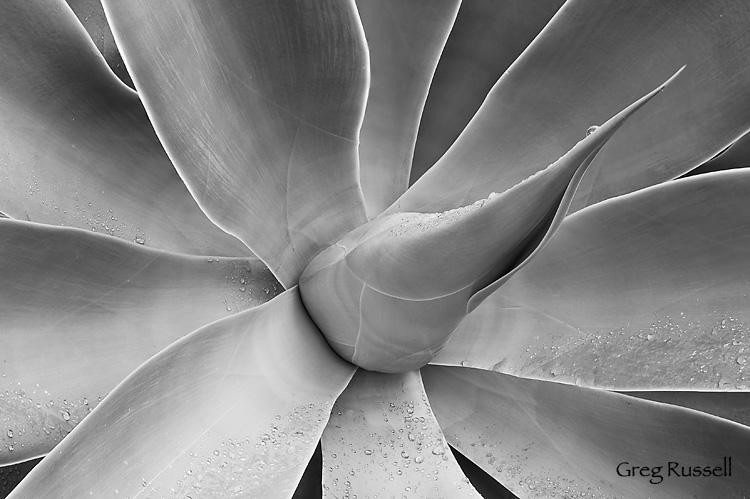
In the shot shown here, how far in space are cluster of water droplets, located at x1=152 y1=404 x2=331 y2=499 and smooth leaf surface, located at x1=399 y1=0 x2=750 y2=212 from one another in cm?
28

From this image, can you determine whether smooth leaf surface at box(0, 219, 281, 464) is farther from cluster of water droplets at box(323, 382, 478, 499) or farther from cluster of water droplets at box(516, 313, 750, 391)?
cluster of water droplets at box(516, 313, 750, 391)

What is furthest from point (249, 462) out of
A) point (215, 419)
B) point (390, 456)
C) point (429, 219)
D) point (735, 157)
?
point (735, 157)

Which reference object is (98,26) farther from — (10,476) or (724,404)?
(724,404)

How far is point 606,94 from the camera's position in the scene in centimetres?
83

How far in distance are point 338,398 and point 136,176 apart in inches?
13.4

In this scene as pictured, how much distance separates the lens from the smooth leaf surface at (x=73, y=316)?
65 cm

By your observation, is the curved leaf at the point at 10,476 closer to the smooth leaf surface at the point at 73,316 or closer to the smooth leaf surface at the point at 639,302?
the smooth leaf surface at the point at 73,316

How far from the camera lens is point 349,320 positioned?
0.72 m

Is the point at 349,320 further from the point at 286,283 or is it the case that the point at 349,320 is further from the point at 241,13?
the point at 241,13

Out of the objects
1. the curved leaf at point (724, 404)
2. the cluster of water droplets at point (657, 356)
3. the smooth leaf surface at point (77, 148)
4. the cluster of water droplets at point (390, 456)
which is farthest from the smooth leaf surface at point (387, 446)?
the curved leaf at point (724, 404)

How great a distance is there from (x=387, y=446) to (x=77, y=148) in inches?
18.1

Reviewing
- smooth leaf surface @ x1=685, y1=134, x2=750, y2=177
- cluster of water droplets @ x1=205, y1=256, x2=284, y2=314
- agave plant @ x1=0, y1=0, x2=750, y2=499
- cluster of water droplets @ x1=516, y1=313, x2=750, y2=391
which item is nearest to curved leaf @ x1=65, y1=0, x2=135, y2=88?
agave plant @ x1=0, y1=0, x2=750, y2=499

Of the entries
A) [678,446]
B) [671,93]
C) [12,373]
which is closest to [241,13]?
[12,373]

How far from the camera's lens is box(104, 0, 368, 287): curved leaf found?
64 cm
